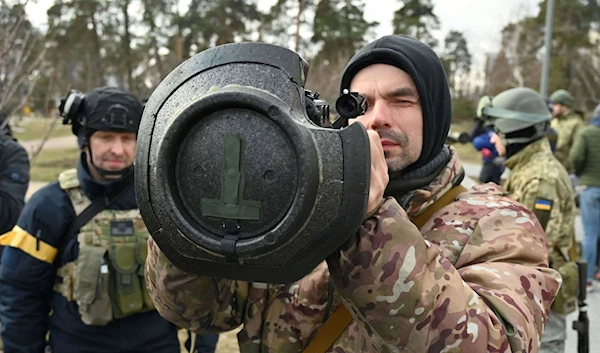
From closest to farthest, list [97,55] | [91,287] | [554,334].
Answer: [91,287] → [554,334] → [97,55]

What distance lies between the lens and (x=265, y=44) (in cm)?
111

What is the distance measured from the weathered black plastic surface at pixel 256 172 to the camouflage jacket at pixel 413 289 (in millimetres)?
120

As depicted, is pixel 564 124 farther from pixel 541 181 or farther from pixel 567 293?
pixel 567 293

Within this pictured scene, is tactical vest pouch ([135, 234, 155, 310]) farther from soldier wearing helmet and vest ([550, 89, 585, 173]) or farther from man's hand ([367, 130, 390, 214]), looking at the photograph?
soldier wearing helmet and vest ([550, 89, 585, 173])

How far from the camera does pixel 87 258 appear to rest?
2.64m

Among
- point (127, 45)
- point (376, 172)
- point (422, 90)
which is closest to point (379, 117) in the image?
point (422, 90)

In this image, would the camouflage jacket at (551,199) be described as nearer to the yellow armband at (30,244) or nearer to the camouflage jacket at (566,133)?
the yellow armband at (30,244)

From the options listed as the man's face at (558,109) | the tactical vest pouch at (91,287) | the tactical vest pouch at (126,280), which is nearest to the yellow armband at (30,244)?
the tactical vest pouch at (91,287)

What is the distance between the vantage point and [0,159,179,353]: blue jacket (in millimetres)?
2637

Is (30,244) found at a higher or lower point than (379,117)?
lower

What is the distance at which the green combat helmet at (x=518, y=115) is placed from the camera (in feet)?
13.0

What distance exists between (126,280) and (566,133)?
23.1 ft

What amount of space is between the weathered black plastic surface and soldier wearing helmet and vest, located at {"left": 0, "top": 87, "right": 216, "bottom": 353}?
1770mm

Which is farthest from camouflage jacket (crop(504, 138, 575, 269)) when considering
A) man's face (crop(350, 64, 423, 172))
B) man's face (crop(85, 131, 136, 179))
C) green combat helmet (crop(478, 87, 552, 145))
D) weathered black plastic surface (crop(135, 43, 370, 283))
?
weathered black plastic surface (crop(135, 43, 370, 283))
